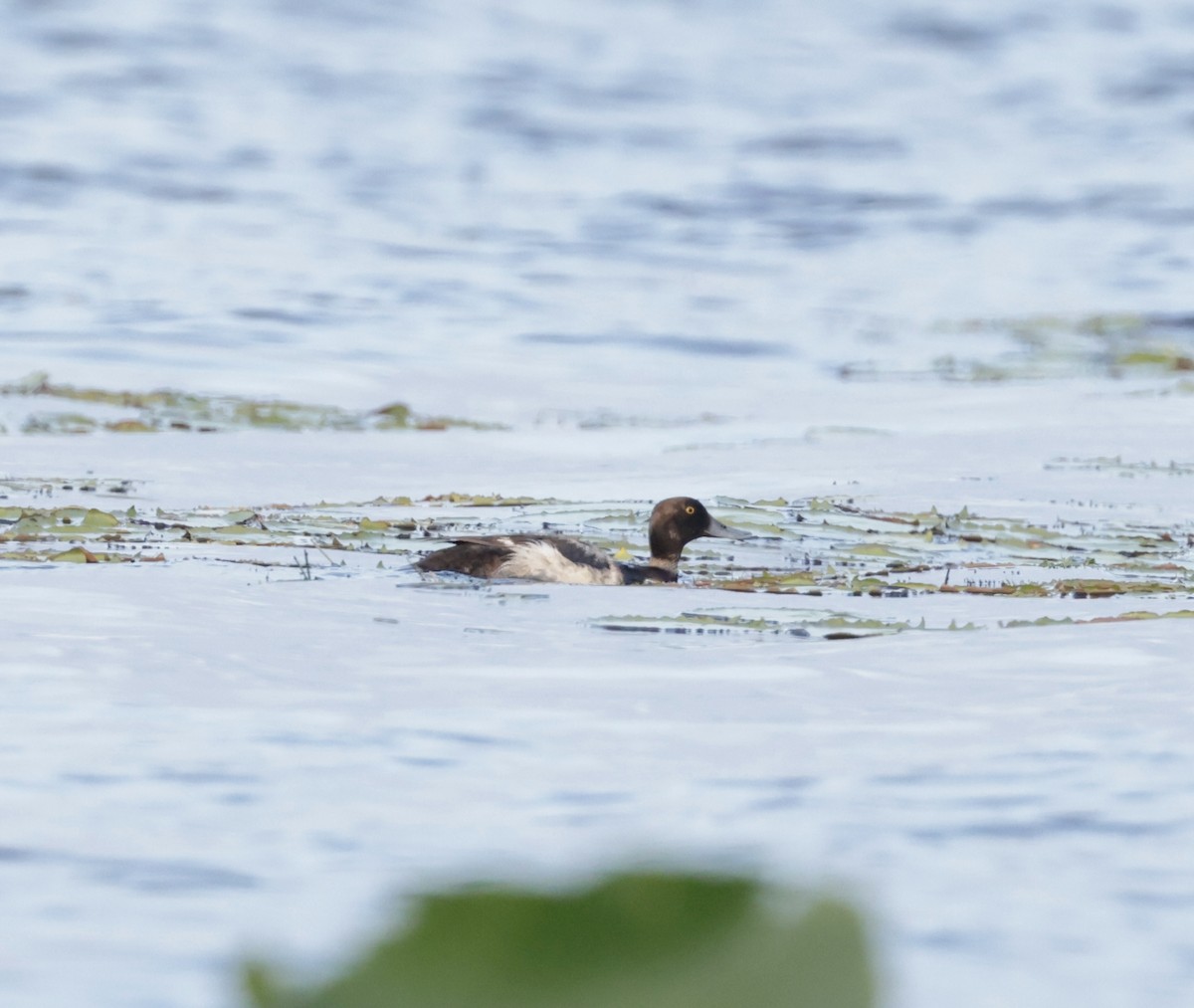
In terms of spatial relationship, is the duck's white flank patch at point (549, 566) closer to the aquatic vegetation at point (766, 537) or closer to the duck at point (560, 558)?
the duck at point (560, 558)

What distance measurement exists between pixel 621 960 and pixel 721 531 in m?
10.6

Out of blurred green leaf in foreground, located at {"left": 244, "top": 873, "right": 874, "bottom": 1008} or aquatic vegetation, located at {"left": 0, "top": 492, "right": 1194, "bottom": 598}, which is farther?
aquatic vegetation, located at {"left": 0, "top": 492, "right": 1194, "bottom": 598}

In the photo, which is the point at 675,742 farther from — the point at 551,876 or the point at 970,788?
the point at 551,876

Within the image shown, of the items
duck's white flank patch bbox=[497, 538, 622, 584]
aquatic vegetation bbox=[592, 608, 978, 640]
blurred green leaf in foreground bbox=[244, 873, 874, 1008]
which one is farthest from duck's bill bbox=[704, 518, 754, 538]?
blurred green leaf in foreground bbox=[244, 873, 874, 1008]

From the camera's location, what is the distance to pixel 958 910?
4.06 metres

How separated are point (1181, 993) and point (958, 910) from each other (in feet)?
1.84

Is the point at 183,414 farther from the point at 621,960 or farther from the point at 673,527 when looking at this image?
the point at 621,960

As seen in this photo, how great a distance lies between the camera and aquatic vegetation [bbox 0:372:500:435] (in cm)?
1627

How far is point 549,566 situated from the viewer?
9.32m

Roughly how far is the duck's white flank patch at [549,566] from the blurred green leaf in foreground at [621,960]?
28.8 ft

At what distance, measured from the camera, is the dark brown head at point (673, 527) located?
10.2 m

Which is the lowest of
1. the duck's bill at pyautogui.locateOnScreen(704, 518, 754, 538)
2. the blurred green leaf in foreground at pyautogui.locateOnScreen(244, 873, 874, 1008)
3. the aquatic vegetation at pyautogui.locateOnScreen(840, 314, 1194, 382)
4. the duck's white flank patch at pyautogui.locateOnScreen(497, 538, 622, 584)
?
the duck's white flank patch at pyautogui.locateOnScreen(497, 538, 622, 584)

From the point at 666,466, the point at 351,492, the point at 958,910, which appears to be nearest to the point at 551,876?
the point at 958,910

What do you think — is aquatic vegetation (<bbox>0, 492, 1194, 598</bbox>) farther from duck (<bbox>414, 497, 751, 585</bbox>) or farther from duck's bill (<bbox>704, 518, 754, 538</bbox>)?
duck (<bbox>414, 497, 751, 585</bbox>)
